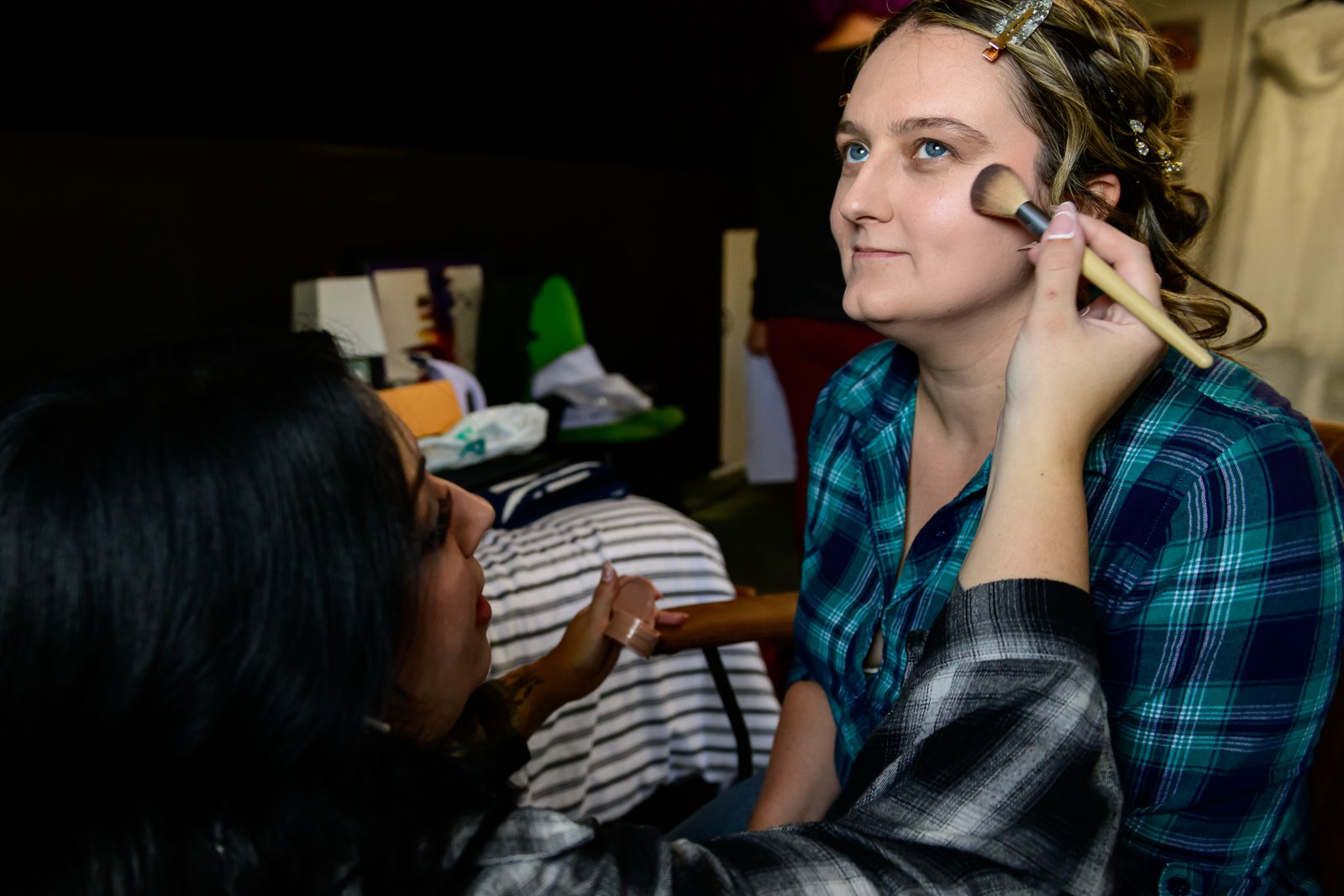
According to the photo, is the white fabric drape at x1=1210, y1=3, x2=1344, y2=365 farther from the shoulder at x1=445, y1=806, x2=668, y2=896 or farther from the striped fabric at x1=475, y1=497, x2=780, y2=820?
the shoulder at x1=445, y1=806, x2=668, y2=896

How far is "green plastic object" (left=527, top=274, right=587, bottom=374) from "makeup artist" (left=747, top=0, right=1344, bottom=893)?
2279mm

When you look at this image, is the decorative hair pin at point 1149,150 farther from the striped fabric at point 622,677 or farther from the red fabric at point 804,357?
the red fabric at point 804,357

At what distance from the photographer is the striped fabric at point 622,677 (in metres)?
1.63

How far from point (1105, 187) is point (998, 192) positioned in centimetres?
20

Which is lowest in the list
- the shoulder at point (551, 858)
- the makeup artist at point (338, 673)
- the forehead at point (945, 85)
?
the shoulder at point (551, 858)

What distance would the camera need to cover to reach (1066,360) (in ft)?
2.43

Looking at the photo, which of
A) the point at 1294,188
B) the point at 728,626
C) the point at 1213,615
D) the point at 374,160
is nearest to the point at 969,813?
the point at 1213,615

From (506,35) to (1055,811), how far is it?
11.3 feet

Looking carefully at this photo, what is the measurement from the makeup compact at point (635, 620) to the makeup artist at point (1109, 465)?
0.70ft

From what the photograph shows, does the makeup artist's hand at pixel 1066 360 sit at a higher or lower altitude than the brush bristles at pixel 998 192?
lower

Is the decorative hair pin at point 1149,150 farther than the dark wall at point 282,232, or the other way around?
the dark wall at point 282,232

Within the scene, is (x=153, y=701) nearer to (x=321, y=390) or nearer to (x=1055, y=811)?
(x=321, y=390)

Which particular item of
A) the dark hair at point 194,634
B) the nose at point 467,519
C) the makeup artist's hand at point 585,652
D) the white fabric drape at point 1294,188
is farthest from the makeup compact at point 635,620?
the white fabric drape at point 1294,188

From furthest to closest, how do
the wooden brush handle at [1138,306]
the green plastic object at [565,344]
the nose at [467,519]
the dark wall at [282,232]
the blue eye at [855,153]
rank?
the green plastic object at [565,344] < the dark wall at [282,232] < the blue eye at [855,153] < the nose at [467,519] < the wooden brush handle at [1138,306]
